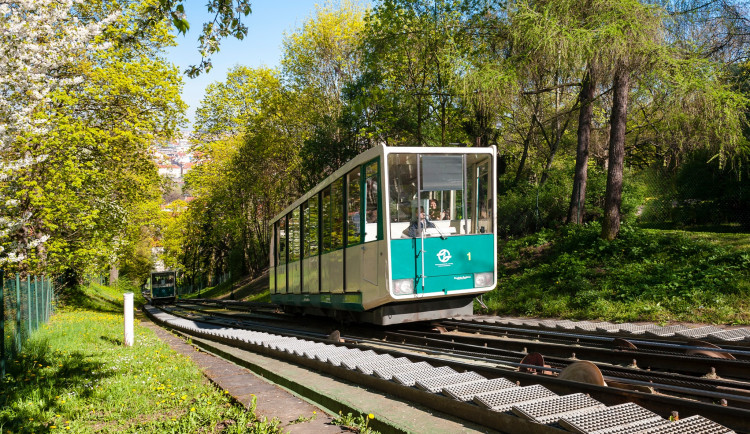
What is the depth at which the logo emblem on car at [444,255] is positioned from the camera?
9.66 metres

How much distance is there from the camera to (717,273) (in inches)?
456

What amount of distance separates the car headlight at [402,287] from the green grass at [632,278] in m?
4.53

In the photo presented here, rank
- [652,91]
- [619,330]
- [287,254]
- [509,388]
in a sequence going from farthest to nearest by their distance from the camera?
[287,254], [652,91], [619,330], [509,388]

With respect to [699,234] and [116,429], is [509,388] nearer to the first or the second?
[116,429]

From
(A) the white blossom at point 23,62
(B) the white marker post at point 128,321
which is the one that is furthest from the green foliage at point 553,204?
(A) the white blossom at point 23,62

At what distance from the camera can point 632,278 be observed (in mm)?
12648

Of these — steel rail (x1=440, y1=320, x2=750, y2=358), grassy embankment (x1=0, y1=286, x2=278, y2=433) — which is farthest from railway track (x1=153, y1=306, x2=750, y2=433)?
grassy embankment (x1=0, y1=286, x2=278, y2=433)

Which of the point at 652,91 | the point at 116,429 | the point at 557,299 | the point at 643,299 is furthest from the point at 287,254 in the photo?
the point at 116,429

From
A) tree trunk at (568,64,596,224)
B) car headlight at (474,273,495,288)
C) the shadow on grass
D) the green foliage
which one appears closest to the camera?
the shadow on grass

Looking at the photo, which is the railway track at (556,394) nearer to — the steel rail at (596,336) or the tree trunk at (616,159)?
the steel rail at (596,336)

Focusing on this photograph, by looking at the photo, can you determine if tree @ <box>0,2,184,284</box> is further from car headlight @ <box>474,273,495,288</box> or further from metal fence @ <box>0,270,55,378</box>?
car headlight @ <box>474,273,495,288</box>

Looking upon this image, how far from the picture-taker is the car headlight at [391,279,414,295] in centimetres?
926

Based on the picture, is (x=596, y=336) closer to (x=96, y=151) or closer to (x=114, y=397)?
(x=114, y=397)

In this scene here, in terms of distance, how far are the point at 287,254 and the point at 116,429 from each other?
1179cm
